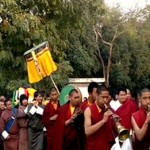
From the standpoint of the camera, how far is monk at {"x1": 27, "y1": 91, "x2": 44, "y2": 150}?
11031mm

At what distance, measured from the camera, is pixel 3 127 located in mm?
11539

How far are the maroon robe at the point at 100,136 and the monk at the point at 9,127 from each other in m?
5.00

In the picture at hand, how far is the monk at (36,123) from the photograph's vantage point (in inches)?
434

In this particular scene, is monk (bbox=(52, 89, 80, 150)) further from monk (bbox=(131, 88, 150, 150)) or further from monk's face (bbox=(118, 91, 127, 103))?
monk (bbox=(131, 88, 150, 150))

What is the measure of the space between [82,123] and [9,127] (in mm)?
4156

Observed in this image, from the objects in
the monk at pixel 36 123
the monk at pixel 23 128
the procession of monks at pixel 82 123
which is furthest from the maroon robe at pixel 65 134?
the monk at pixel 23 128

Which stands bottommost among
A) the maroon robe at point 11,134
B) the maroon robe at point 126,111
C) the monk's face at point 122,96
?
the maroon robe at point 11,134

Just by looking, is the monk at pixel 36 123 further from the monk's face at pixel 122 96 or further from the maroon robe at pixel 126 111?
the maroon robe at pixel 126 111

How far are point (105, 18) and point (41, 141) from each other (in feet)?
88.8

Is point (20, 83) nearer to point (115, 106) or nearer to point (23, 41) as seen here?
point (23, 41)

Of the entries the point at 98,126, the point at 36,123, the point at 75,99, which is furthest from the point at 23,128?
the point at 98,126

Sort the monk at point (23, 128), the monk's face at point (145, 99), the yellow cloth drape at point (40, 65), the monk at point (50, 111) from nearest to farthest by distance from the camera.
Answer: the monk's face at point (145, 99) → the monk at point (50, 111) → the yellow cloth drape at point (40, 65) → the monk at point (23, 128)

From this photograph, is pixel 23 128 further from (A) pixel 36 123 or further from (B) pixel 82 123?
(B) pixel 82 123

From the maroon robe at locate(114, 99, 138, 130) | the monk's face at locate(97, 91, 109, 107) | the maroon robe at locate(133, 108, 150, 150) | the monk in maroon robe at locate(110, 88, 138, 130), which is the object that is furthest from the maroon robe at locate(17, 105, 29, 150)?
the maroon robe at locate(133, 108, 150, 150)
